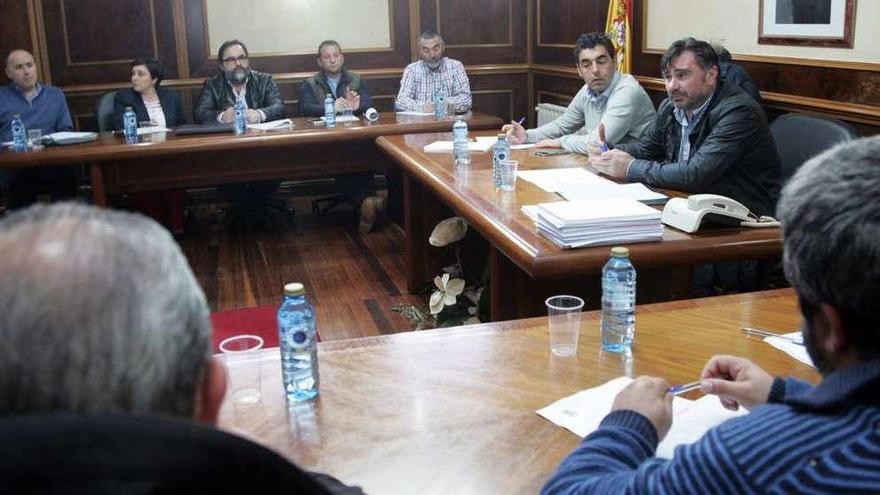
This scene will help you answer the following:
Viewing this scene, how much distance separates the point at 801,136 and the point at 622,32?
7.85 ft

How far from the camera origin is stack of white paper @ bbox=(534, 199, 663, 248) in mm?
2180

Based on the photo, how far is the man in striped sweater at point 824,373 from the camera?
2.72ft

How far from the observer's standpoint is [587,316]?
5.97 ft

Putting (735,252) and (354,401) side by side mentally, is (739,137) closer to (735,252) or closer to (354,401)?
(735,252)

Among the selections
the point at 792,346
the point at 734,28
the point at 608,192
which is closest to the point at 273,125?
the point at 734,28

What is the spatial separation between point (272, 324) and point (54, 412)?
8.59ft

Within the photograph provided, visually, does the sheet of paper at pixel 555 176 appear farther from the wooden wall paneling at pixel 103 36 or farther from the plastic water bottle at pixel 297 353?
the wooden wall paneling at pixel 103 36

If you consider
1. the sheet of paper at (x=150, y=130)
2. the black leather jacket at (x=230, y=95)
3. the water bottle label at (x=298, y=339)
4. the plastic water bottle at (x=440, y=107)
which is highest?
the black leather jacket at (x=230, y=95)

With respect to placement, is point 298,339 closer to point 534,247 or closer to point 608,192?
point 534,247

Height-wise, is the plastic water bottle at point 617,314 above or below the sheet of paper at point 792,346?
above

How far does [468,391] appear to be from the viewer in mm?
1478

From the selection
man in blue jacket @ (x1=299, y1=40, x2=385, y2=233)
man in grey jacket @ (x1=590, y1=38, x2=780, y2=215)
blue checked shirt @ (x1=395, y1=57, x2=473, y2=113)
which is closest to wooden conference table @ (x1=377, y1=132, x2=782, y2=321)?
man in grey jacket @ (x1=590, y1=38, x2=780, y2=215)

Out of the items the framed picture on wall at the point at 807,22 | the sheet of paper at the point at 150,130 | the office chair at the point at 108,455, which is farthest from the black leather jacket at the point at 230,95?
the office chair at the point at 108,455

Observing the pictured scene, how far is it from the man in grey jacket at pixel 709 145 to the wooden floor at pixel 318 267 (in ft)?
4.42
